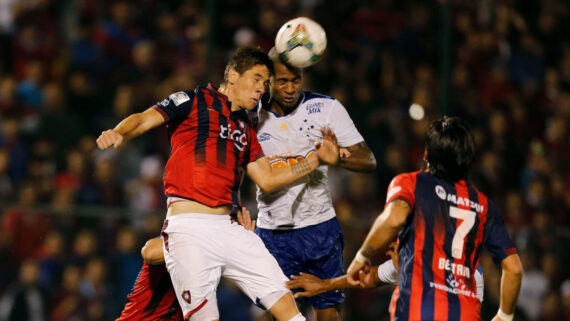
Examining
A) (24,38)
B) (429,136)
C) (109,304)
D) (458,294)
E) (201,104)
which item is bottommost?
(109,304)

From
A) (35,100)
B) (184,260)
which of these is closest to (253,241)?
(184,260)

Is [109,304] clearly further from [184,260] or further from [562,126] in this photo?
[562,126]

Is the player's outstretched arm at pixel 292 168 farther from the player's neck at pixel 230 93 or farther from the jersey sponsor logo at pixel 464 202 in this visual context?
the jersey sponsor logo at pixel 464 202

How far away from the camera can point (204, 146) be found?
4.68m

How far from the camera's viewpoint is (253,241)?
4680mm

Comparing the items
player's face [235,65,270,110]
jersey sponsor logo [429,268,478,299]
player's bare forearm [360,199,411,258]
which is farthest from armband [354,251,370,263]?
player's face [235,65,270,110]

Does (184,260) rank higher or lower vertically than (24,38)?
lower

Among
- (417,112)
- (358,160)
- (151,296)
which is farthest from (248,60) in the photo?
(417,112)

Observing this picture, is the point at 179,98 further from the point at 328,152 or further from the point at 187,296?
the point at 187,296

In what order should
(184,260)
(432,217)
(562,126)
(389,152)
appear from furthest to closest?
(562,126), (389,152), (184,260), (432,217)

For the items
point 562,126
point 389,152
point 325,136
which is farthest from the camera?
point 562,126

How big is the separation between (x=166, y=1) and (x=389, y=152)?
3.76m

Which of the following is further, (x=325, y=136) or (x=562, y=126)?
(x=562, y=126)

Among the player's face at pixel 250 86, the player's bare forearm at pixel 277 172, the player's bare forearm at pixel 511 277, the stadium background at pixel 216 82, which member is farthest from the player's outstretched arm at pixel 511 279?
the stadium background at pixel 216 82
